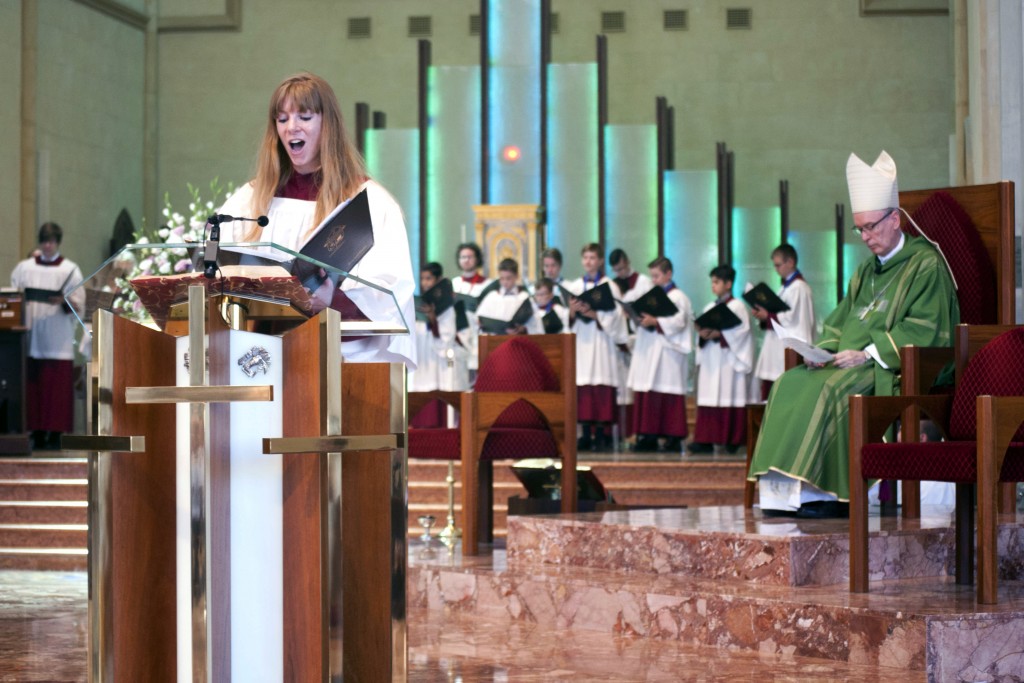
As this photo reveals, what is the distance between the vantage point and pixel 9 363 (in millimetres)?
9875

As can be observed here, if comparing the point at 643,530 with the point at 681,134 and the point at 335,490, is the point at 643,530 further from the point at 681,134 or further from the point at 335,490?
the point at 681,134

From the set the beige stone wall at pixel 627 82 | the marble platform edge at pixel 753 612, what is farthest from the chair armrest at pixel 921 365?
the beige stone wall at pixel 627 82

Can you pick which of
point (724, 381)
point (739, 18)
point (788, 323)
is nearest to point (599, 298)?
point (724, 381)

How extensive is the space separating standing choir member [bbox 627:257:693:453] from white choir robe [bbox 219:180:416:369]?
7761 millimetres

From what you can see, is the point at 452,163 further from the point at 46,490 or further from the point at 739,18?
the point at 46,490

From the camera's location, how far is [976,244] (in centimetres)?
576

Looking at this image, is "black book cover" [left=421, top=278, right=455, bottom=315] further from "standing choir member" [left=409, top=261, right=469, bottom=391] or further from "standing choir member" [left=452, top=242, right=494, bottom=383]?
"standing choir member" [left=452, top=242, right=494, bottom=383]

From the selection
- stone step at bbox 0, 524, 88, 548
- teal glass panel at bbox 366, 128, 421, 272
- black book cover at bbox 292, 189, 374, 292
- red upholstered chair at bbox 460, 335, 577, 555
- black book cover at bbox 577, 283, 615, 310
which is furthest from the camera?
teal glass panel at bbox 366, 128, 421, 272

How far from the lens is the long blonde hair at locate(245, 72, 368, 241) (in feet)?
9.30

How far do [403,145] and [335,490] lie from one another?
11671mm

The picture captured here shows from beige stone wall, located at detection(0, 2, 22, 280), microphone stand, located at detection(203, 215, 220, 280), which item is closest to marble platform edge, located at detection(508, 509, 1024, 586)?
microphone stand, located at detection(203, 215, 220, 280)

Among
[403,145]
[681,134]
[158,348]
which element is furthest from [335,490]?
[681,134]

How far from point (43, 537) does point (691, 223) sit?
7.65 metres

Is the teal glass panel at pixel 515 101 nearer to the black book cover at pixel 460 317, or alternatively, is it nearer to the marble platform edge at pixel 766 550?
the black book cover at pixel 460 317
